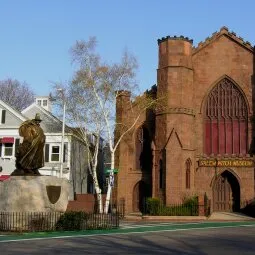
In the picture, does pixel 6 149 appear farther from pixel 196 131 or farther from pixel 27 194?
pixel 27 194

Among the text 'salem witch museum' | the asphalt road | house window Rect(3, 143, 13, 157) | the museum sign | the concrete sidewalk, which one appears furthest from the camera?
house window Rect(3, 143, 13, 157)

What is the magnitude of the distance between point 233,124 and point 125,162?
9.26 metres

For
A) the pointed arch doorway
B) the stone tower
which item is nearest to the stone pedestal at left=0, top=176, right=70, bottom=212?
the stone tower

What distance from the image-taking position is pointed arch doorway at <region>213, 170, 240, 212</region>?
130ft

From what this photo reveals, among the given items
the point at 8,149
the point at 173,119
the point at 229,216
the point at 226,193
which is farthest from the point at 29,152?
the point at 8,149

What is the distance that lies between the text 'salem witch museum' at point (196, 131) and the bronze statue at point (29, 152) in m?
17.7

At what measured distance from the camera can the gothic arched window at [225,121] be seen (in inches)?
1607

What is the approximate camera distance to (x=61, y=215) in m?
21.9

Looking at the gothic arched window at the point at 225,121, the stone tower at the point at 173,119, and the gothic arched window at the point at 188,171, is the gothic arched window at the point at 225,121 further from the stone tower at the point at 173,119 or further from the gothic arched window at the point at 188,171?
the gothic arched window at the point at 188,171

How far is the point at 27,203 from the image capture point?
2030cm

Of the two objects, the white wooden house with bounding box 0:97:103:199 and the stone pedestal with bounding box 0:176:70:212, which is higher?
the white wooden house with bounding box 0:97:103:199

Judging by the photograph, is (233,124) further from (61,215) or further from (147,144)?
(61,215)

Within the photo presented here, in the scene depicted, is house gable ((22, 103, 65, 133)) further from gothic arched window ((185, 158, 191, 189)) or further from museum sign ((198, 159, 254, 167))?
museum sign ((198, 159, 254, 167))

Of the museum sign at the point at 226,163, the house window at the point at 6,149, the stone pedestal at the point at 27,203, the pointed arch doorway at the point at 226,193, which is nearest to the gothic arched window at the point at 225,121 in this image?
the museum sign at the point at 226,163
